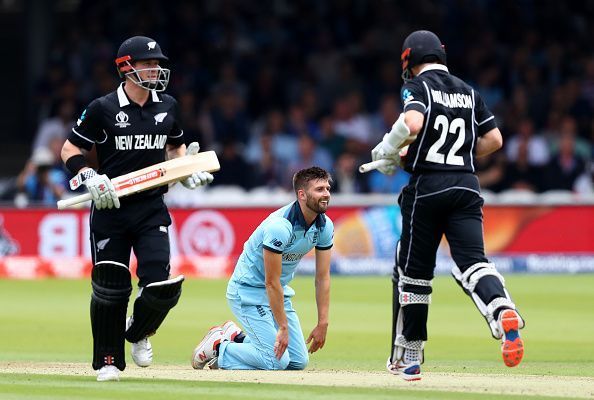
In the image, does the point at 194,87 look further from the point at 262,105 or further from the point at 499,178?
the point at 499,178

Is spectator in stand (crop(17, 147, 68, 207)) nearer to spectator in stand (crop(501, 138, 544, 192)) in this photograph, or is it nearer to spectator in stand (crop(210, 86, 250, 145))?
spectator in stand (crop(210, 86, 250, 145))

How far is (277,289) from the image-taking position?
8094 mm

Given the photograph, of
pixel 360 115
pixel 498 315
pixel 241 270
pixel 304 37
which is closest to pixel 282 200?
pixel 360 115

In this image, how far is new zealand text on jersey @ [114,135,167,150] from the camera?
25.6 ft

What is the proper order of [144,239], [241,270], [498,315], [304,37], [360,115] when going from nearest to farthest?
[498,315], [144,239], [241,270], [360,115], [304,37]

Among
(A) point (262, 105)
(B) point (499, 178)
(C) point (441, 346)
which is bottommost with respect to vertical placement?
(C) point (441, 346)

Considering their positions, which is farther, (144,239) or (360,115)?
(360,115)

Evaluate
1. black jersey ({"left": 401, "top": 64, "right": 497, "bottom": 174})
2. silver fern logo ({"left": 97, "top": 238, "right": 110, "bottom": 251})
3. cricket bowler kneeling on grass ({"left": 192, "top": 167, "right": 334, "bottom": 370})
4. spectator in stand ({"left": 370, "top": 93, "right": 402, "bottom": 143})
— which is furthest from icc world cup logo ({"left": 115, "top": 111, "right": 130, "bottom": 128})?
spectator in stand ({"left": 370, "top": 93, "right": 402, "bottom": 143})

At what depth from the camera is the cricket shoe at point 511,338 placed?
688 cm

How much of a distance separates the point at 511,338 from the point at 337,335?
4223 mm

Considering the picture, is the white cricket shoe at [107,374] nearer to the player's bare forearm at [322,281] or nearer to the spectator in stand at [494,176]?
the player's bare forearm at [322,281]

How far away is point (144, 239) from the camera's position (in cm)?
781

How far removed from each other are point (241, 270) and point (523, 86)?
452 inches

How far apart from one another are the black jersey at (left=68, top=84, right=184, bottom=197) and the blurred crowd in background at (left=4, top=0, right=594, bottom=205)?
919 cm
